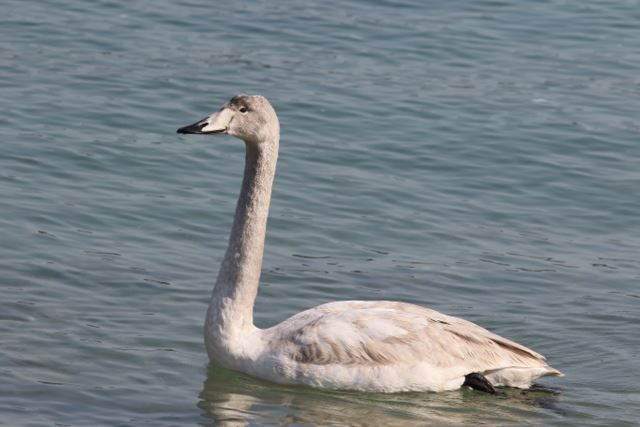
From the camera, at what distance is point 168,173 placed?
51.3ft

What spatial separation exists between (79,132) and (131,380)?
6.47m

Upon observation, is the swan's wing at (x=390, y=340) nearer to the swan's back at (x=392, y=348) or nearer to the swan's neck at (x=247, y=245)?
the swan's back at (x=392, y=348)

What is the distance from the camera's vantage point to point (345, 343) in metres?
10.4

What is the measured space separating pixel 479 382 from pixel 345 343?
100 cm

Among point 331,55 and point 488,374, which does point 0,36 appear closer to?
point 331,55

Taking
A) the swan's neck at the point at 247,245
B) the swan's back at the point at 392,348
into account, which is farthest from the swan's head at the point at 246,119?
the swan's back at the point at 392,348

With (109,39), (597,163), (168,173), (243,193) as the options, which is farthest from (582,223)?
(109,39)

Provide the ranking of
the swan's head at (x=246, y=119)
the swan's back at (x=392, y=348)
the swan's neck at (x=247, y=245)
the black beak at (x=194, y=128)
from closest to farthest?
the black beak at (x=194, y=128) → the swan's back at (x=392, y=348) → the swan's head at (x=246, y=119) → the swan's neck at (x=247, y=245)

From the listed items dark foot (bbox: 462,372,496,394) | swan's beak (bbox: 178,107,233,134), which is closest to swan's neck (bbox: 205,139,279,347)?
Answer: swan's beak (bbox: 178,107,233,134)

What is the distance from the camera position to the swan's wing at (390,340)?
409 inches

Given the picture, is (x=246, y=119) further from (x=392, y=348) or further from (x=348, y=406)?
(x=348, y=406)

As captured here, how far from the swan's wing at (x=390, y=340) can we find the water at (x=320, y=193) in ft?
0.87

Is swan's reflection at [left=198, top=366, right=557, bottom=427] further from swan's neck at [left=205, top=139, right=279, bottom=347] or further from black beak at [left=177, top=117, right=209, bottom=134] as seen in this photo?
black beak at [left=177, top=117, right=209, bottom=134]

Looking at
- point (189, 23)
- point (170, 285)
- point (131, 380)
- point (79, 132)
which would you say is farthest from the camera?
point (189, 23)
